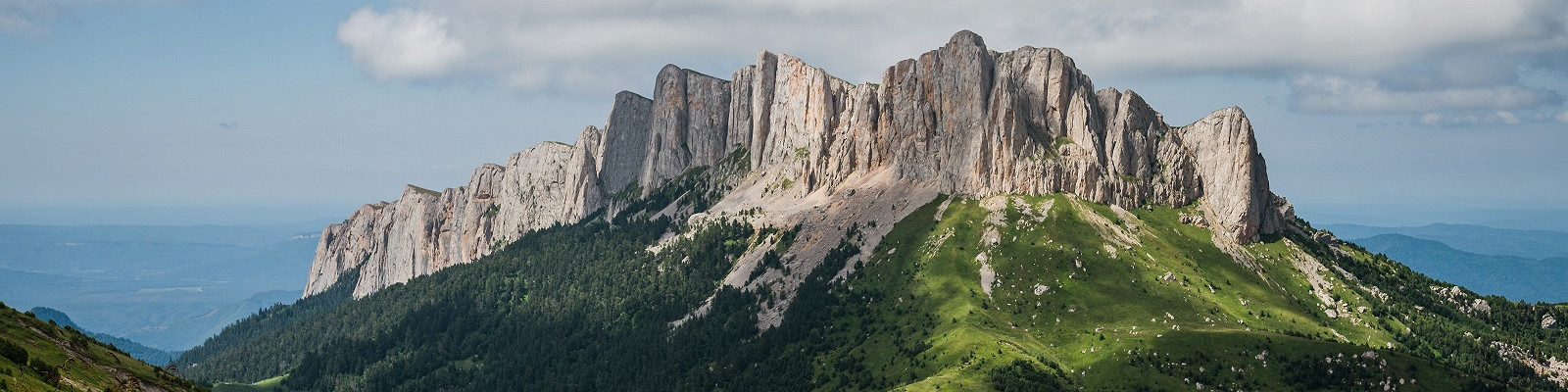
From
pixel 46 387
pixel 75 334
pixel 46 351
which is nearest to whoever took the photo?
pixel 46 387

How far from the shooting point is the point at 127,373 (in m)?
118

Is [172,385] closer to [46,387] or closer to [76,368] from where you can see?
[76,368]

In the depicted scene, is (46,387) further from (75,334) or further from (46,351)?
(75,334)

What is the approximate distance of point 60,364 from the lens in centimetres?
11169

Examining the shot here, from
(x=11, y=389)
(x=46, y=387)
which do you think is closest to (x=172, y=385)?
(x=46, y=387)

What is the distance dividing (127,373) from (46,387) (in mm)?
25135

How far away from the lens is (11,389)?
86.1 m

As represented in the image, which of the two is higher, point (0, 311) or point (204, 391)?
point (0, 311)

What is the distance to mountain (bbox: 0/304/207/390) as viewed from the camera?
97575 millimetres

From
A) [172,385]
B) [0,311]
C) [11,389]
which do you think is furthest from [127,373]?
[11,389]

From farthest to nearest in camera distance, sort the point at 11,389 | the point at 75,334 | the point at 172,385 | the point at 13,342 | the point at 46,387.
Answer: the point at 75,334
the point at 172,385
the point at 13,342
the point at 46,387
the point at 11,389

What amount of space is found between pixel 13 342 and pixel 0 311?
25.6 meters

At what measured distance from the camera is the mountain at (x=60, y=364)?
9757 cm

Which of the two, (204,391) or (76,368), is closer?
(76,368)
